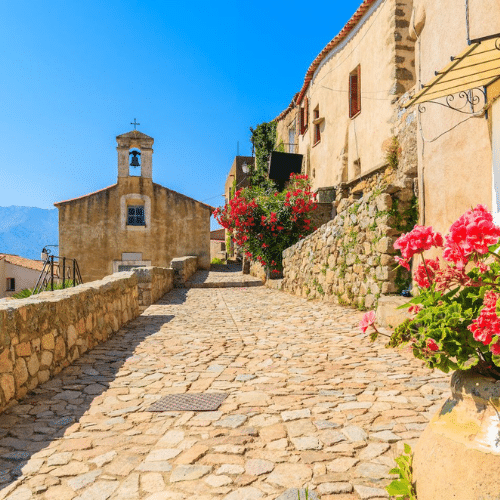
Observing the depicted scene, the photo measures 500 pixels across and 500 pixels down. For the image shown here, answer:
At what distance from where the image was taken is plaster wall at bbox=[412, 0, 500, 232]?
5.07 meters

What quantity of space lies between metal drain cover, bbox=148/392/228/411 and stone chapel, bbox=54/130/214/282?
63.6 feet

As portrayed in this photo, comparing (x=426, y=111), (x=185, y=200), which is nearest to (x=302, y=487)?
(x=426, y=111)

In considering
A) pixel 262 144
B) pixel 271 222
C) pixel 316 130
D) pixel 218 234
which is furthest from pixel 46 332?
pixel 218 234

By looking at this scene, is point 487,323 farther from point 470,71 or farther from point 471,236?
point 470,71

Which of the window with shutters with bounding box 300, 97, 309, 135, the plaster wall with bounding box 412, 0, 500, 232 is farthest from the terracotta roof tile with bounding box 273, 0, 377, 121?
the plaster wall with bounding box 412, 0, 500, 232

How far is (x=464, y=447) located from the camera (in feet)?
5.47

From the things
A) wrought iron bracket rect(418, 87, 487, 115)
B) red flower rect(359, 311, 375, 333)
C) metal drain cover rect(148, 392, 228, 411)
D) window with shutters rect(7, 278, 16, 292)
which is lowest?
window with shutters rect(7, 278, 16, 292)

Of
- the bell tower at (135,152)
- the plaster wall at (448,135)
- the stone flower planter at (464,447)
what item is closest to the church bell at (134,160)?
the bell tower at (135,152)

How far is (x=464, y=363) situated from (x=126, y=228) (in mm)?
22185

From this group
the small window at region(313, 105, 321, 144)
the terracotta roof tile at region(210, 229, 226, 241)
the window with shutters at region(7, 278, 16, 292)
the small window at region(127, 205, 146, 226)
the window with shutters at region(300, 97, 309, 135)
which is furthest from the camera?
the terracotta roof tile at region(210, 229, 226, 241)

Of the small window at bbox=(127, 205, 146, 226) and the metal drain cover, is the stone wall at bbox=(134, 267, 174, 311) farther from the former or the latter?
the small window at bbox=(127, 205, 146, 226)

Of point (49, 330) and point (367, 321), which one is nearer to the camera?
point (367, 321)

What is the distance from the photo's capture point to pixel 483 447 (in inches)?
64.0

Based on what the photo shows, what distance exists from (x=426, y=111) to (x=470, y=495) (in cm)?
610
